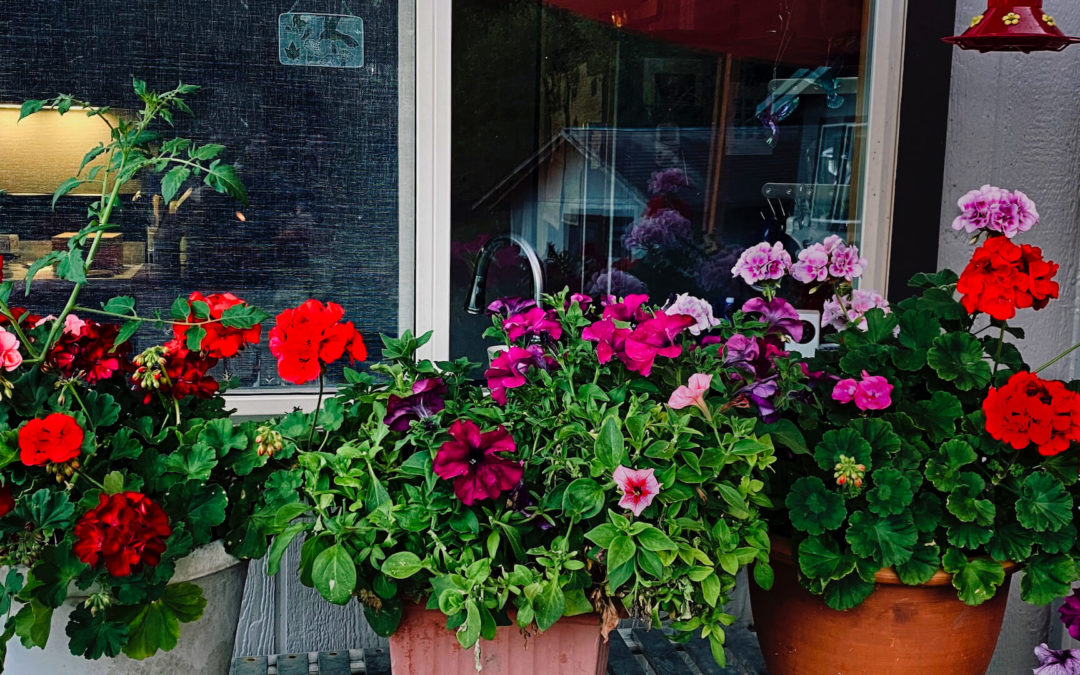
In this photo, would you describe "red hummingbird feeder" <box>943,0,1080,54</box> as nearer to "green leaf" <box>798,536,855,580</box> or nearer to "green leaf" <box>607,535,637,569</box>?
"green leaf" <box>798,536,855,580</box>

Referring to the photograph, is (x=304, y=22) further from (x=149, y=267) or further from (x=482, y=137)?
(x=149, y=267)

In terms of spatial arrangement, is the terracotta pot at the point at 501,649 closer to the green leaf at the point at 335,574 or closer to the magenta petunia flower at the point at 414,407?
the green leaf at the point at 335,574

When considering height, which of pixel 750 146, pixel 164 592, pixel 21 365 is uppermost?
pixel 750 146

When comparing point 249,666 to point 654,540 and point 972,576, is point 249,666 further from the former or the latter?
point 972,576

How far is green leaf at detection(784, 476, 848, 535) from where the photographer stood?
160 cm

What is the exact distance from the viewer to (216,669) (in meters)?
1.57

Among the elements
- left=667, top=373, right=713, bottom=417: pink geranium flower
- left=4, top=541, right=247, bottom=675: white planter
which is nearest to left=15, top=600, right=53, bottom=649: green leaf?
left=4, top=541, right=247, bottom=675: white planter

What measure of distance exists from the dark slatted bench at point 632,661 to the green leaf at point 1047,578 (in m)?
0.60

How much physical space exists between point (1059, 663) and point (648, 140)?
4.25 ft

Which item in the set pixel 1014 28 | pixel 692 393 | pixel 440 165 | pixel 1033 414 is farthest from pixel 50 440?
pixel 1014 28

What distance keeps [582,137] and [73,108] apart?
1.01 metres

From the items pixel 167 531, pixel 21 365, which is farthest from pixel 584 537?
pixel 21 365

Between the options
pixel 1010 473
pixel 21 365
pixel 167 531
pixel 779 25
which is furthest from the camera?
pixel 779 25

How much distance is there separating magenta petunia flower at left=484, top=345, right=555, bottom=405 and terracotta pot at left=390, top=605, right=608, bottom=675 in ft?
1.08
